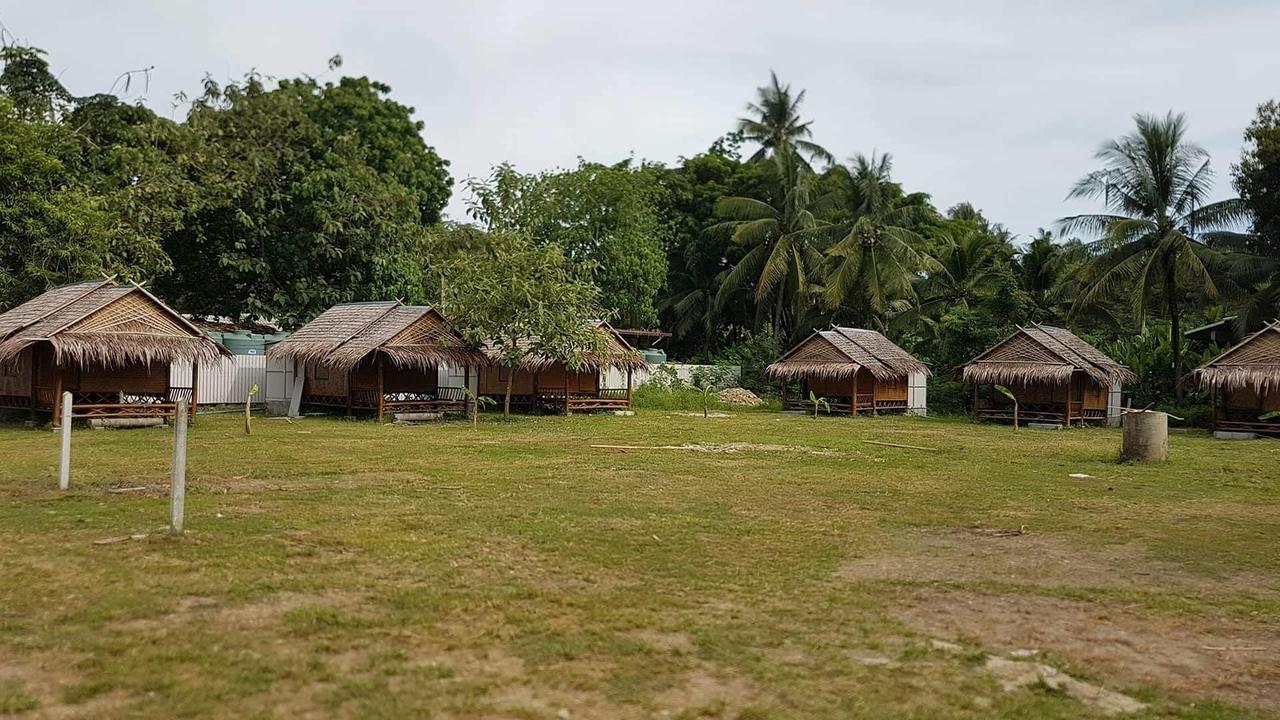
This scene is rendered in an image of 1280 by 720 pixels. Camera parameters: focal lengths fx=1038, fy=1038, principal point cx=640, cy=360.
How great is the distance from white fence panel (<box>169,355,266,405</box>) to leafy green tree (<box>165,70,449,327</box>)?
4.32 meters

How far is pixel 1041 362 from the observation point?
2889 centimetres

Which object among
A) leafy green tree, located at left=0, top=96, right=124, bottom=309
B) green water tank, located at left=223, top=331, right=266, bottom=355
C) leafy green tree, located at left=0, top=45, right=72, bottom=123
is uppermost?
leafy green tree, located at left=0, top=45, right=72, bottom=123

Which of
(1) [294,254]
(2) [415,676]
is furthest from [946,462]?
(1) [294,254]

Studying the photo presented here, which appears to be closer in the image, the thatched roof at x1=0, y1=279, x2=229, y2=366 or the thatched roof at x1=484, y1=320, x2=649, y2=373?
the thatched roof at x1=0, y1=279, x2=229, y2=366

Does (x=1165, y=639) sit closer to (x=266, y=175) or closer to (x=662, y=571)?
(x=662, y=571)

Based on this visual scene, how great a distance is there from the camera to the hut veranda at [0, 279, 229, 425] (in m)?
20.2

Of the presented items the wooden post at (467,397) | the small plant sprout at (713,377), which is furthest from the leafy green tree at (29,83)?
the small plant sprout at (713,377)

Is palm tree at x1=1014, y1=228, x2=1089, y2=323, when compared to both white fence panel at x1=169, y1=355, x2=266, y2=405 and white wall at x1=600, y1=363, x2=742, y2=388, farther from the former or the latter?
white fence panel at x1=169, y1=355, x2=266, y2=405

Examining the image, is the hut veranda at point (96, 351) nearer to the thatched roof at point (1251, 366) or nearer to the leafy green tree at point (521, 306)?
the leafy green tree at point (521, 306)

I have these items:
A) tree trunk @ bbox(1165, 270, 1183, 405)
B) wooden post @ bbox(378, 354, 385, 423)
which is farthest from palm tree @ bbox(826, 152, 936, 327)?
wooden post @ bbox(378, 354, 385, 423)

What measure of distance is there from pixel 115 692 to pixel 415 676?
1348 mm

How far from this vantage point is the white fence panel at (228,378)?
1051 inches

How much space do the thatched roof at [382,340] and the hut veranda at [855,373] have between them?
10813 mm

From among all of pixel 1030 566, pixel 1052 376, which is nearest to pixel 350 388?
pixel 1052 376
